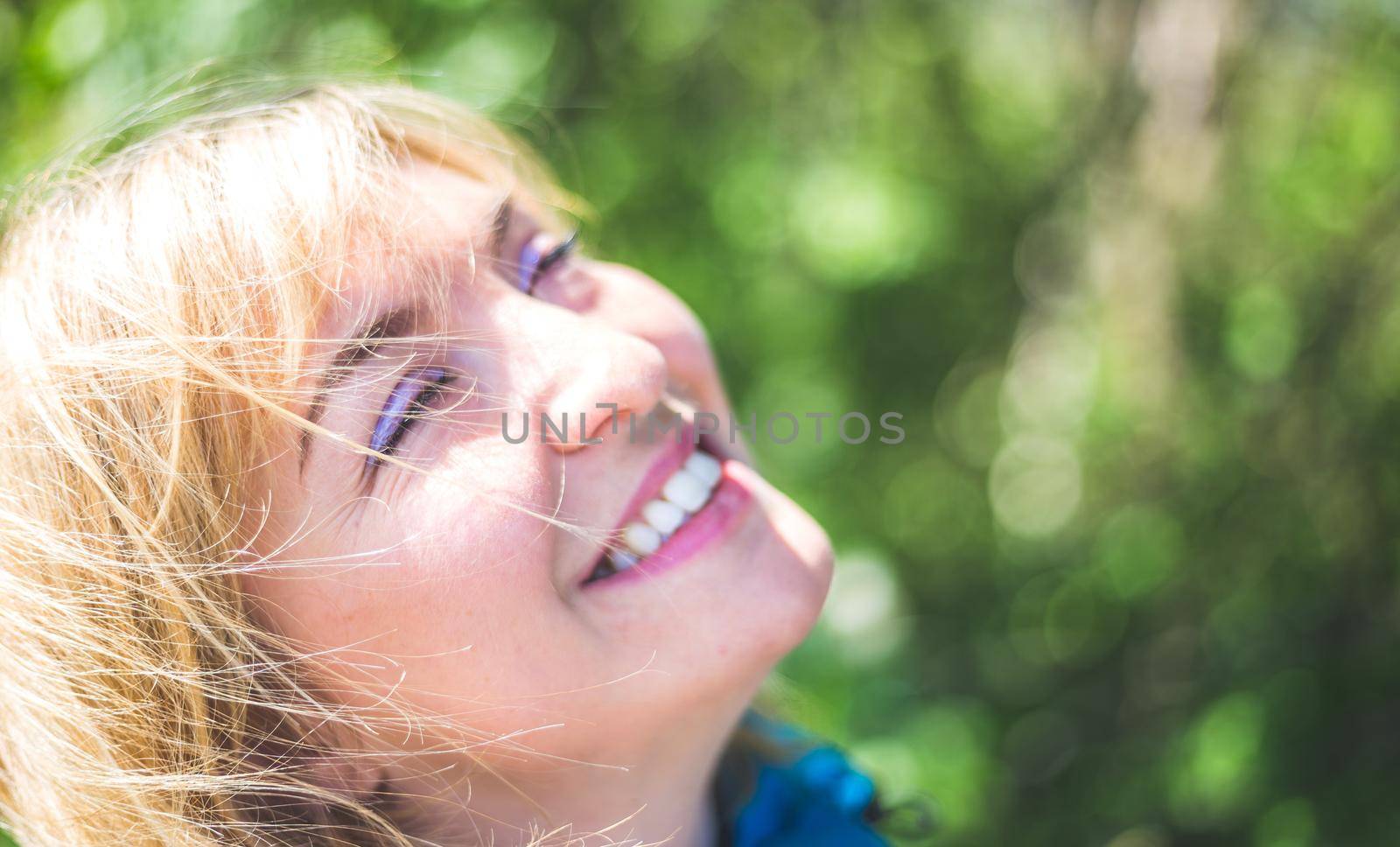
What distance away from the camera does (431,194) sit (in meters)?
1.15

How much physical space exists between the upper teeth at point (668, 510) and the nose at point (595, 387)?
11 cm

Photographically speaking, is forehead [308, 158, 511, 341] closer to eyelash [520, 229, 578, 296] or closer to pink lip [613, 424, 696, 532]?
eyelash [520, 229, 578, 296]

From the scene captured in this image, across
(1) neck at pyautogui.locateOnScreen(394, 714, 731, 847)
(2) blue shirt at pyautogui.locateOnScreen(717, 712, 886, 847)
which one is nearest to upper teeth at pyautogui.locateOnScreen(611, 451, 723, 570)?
(1) neck at pyautogui.locateOnScreen(394, 714, 731, 847)

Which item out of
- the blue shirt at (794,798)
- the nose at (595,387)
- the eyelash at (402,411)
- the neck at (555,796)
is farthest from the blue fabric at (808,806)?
the eyelash at (402,411)

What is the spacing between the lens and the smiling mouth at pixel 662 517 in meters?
1.12

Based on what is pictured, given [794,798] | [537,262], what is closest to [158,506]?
[537,262]

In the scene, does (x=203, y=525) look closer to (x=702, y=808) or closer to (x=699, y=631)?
(x=699, y=631)

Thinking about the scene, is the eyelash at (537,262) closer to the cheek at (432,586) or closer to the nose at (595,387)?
the nose at (595,387)

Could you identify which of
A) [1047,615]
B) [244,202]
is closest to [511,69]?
[244,202]

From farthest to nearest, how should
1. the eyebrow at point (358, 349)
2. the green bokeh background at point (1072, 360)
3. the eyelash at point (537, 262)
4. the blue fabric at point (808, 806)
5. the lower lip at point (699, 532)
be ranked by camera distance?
the green bokeh background at point (1072, 360), the blue fabric at point (808, 806), the eyelash at point (537, 262), the lower lip at point (699, 532), the eyebrow at point (358, 349)

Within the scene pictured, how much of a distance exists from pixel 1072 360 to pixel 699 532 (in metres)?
1.67

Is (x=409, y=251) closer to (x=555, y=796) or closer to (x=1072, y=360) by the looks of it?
(x=555, y=796)

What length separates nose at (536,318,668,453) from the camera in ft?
3.40

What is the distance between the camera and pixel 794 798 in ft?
4.63
